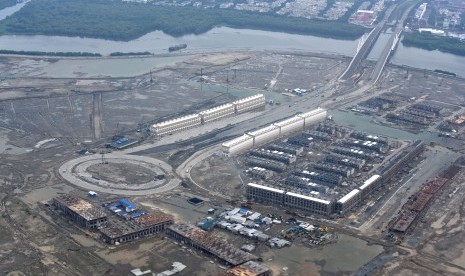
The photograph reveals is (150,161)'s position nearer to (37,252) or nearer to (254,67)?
(37,252)

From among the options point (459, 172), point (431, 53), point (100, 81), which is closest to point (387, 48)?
point (431, 53)

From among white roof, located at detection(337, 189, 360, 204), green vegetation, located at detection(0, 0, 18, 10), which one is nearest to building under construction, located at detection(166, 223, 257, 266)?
white roof, located at detection(337, 189, 360, 204)

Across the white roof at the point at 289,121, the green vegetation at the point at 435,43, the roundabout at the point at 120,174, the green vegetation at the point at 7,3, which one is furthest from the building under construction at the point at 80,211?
the green vegetation at the point at 7,3

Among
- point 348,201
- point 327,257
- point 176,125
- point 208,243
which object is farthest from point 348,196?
point 176,125

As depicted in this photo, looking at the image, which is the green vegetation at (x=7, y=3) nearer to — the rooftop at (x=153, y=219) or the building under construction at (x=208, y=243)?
the rooftop at (x=153, y=219)

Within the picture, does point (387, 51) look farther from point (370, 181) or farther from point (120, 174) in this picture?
point (120, 174)

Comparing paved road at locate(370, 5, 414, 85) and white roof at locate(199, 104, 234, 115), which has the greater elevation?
paved road at locate(370, 5, 414, 85)

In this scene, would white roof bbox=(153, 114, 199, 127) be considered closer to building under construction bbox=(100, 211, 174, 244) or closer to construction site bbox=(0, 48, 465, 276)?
construction site bbox=(0, 48, 465, 276)
